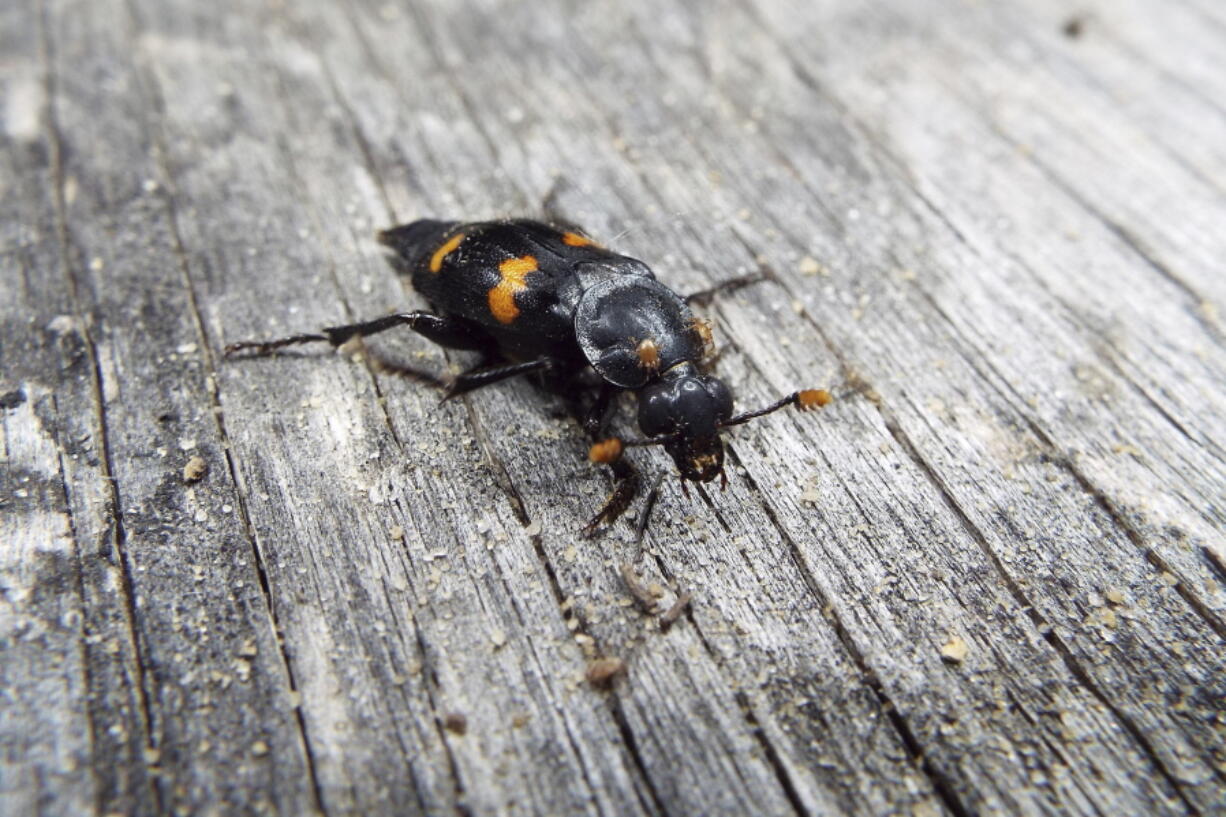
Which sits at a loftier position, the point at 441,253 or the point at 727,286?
the point at 727,286

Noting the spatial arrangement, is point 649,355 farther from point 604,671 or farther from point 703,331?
point 604,671

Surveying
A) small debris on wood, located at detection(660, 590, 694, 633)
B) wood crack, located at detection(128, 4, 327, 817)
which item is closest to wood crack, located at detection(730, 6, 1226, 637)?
small debris on wood, located at detection(660, 590, 694, 633)

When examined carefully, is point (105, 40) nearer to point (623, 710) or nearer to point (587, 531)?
point (587, 531)

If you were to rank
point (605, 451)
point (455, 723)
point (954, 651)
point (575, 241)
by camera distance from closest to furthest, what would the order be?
1. point (455, 723)
2. point (954, 651)
3. point (605, 451)
4. point (575, 241)

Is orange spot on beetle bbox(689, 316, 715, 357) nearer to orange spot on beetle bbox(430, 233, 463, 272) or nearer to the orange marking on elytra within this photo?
the orange marking on elytra

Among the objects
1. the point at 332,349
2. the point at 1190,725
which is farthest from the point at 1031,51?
the point at 332,349

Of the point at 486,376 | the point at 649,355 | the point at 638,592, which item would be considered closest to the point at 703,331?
the point at 649,355
